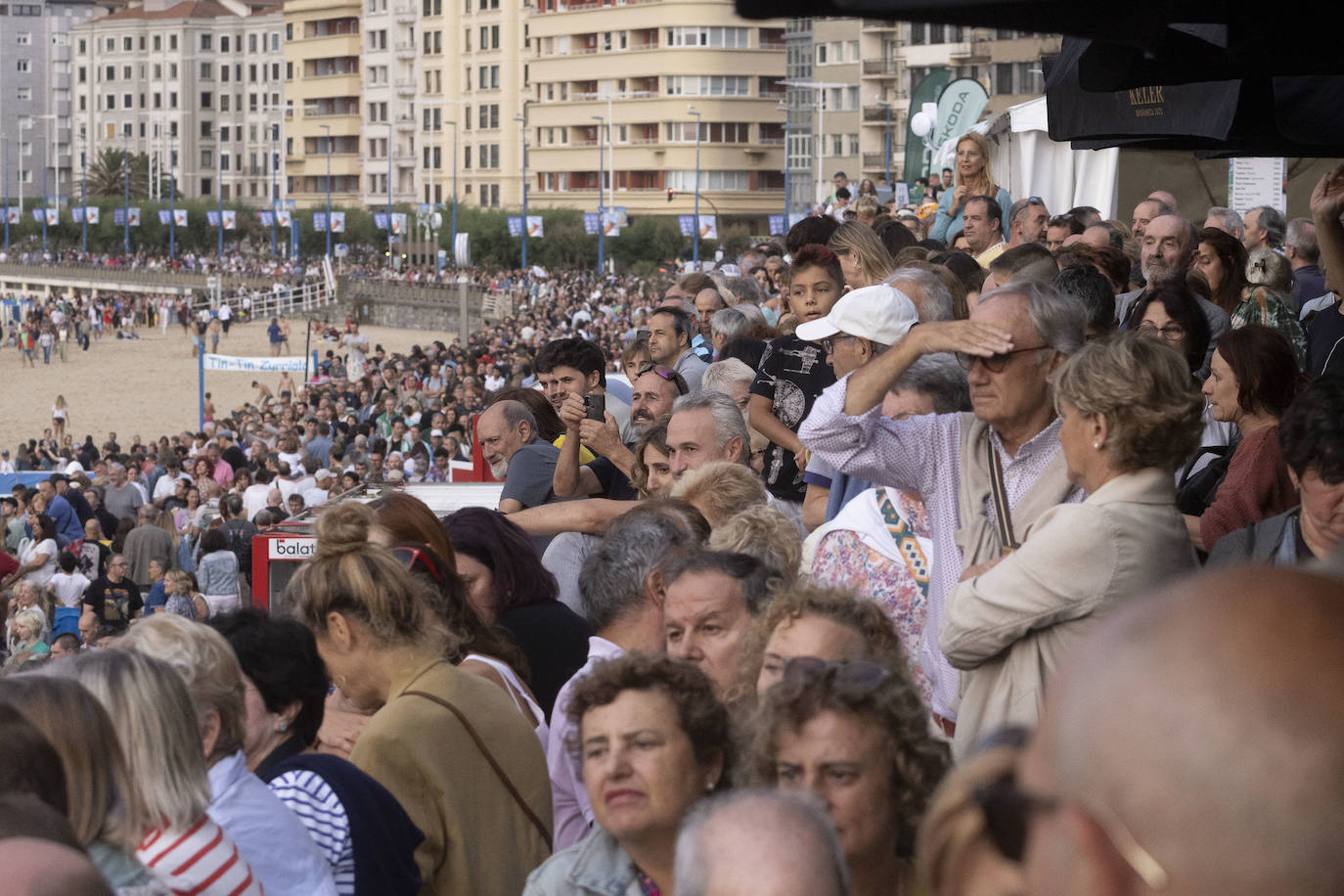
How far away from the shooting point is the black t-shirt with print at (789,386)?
6.20m

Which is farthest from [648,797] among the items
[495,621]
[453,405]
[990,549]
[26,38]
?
[26,38]

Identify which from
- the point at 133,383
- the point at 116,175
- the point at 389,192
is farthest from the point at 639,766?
the point at 116,175

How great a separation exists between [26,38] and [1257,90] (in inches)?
5553

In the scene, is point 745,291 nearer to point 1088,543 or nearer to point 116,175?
point 1088,543

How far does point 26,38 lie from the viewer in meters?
131

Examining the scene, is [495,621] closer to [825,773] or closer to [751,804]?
[825,773]

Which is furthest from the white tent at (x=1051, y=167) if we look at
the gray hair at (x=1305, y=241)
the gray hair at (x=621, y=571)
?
the gray hair at (x=621, y=571)

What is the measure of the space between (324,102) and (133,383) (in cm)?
6054

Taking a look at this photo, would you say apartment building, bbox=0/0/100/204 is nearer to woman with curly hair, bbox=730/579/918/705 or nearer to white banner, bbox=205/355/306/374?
white banner, bbox=205/355/306/374

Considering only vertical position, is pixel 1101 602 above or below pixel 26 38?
below

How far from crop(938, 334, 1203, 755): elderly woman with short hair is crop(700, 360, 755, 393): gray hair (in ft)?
12.4

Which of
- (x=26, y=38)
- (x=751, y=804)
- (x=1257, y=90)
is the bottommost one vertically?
(x=751, y=804)

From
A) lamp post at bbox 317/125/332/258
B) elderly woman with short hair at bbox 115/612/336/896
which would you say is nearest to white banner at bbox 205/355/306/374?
elderly woman with short hair at bbox 115/612/336/896

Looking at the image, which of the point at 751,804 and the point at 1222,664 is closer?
the point at 1222,664
